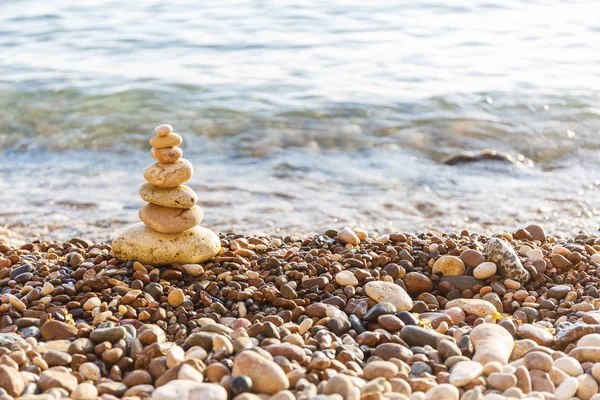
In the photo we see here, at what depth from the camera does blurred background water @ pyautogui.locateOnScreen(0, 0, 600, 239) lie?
6703mm

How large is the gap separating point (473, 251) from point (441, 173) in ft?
10.9

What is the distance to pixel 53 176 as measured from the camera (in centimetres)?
755

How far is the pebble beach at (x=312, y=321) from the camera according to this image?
281 cm

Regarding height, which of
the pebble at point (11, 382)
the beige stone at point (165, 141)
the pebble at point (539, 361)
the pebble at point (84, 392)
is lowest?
the pebble at point (539, 361)

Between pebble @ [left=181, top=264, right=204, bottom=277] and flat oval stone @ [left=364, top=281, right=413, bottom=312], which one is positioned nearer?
flat oval stone @ [left=364, top=281, right=413, bottom=312]

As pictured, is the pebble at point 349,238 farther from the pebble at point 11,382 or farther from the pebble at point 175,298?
the pebble at point 11,382

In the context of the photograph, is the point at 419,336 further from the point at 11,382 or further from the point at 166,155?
the point at 166,155

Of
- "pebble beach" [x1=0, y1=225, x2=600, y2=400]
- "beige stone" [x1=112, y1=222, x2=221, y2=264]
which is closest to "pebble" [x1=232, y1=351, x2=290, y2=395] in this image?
"pebble beach" [x1=0, y1=225, x2=600, y2=400]

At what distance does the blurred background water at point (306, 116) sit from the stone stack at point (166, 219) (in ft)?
5.69

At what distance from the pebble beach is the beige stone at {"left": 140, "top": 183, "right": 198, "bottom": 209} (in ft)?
1.27

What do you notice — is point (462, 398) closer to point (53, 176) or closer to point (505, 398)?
point (505, 398)

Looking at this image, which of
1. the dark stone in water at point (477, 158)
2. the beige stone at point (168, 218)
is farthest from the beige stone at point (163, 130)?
the dark stone in water at point (477, 158)

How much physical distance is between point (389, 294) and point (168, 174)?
4.97 feet

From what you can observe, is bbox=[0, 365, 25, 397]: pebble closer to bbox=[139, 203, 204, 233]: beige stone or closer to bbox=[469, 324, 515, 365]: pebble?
bbox=[139, 203, 204, 233]: beige stone
